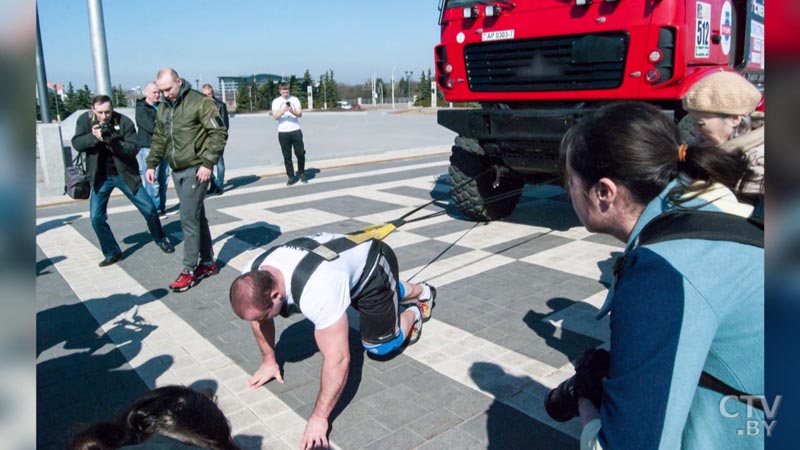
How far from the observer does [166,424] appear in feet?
4.15

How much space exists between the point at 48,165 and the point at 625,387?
37.1 feet

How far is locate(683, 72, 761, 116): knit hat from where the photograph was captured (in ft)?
10.3

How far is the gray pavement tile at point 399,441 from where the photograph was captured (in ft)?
9.78

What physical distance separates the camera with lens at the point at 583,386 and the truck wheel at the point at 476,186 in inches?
208

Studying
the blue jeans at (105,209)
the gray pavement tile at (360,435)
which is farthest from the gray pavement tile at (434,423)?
the blue jeans at (105,209)

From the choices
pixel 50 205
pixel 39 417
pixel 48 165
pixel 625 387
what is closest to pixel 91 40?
pixel 48 165

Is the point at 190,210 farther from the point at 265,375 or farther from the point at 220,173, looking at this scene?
the point at 220,173

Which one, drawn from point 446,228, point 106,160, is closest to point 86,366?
point 106,160

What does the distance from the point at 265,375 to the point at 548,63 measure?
389 cm

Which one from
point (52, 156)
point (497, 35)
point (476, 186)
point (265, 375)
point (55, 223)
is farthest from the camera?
point (52, 156)

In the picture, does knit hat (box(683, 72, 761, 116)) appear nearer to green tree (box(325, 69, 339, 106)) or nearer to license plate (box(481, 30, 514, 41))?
license plate (box(481, 30, 514, 41))

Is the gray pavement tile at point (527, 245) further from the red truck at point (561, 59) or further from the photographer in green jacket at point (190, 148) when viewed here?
the photographer in green jacket at point (190, 148)

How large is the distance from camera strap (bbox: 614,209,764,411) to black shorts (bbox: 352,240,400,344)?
7.84ft

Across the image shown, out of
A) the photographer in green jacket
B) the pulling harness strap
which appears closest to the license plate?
the photographer in green jacket
